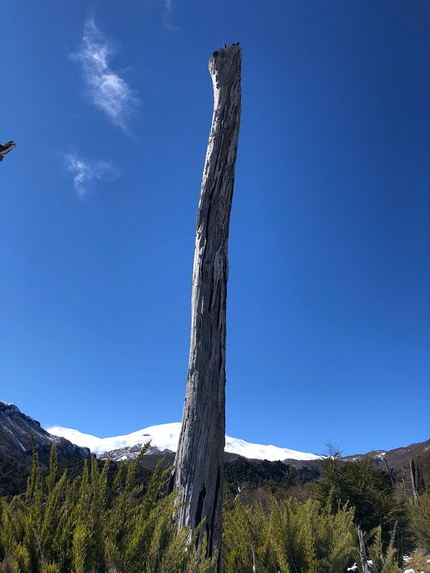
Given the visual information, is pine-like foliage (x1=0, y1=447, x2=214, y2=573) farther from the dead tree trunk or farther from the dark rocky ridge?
the dark rocky ridge

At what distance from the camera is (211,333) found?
11.0 ft

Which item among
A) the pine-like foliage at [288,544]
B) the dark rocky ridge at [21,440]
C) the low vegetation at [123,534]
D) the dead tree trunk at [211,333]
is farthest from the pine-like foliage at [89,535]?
the dark rocky ridge at [21,440]

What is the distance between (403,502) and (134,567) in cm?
1329

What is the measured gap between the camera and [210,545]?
9.18 feet

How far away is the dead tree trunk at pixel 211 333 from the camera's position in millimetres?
2889

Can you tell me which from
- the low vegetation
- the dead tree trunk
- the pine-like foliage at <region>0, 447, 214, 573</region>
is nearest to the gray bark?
the low vegetation

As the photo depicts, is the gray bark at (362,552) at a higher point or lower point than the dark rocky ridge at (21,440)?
lower

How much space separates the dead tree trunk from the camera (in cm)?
289

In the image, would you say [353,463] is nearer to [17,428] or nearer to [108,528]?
[108,528]

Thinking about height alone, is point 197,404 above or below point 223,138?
below

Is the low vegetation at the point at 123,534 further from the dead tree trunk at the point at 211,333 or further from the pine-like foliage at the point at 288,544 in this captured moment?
the dead tree trunk at the point at 211,333

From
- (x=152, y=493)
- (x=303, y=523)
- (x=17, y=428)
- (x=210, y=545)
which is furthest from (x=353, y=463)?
(x=17, y=428)

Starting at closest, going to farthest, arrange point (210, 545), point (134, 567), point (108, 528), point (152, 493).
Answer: point (134, 567) → point (108, 528) → point (152, 493) → point (210, 545)

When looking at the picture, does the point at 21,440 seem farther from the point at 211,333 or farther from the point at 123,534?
the point at 123,534
